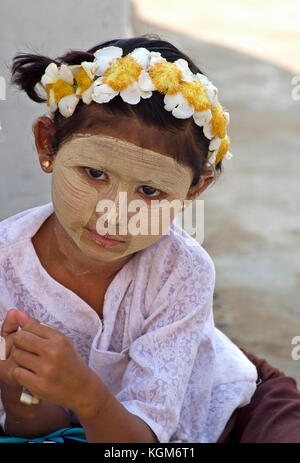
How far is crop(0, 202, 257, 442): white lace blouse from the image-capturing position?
252cm

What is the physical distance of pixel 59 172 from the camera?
94.7 inches

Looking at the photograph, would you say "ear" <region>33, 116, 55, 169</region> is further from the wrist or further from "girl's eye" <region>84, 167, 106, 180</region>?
the wrist

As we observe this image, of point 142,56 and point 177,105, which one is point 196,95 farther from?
point 142,56

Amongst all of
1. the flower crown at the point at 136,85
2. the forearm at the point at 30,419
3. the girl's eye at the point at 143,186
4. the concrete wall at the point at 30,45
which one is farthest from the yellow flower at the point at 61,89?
the concrete wall at the point at 30,45

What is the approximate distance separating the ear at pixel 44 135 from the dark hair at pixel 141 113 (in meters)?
0.03

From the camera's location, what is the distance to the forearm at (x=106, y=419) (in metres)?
2.19

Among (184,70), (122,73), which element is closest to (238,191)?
(184,70)

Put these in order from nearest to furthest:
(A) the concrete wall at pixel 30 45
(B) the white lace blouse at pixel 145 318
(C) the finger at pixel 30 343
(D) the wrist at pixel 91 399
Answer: (C) the finger at pixel 30 343 < (D) the wrist at pixel 91 399 < (B) the white lace blouse at pixel 145 318 < (A) the concrete wall at pixel 30 45

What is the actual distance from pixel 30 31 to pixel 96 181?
1.80 m

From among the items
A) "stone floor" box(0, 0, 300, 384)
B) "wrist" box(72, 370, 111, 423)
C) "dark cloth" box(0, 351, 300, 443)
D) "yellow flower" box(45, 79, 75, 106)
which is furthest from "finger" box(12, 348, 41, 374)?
"stone floor" box(0, 0, 300, 384)

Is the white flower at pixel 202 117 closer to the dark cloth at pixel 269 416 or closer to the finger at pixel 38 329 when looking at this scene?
the finger at pixel 38 329

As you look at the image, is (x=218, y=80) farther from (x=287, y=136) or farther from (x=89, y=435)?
(x=89, y=435)

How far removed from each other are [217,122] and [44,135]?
538mm

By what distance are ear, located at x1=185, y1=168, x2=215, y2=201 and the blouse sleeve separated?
0.20 meters
